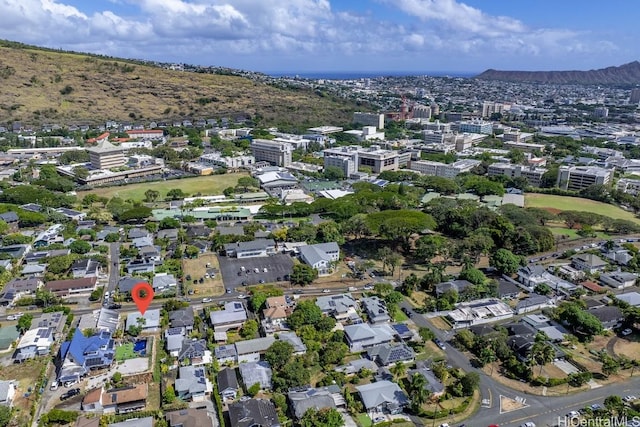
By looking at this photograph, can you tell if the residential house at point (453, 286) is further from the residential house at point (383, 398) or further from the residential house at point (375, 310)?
the residential house at point (383, 398)

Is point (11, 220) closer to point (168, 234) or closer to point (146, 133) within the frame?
point (168, 234)

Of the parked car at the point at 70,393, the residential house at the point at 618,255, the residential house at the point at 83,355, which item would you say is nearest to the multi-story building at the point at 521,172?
the residential house at the point at 618,255

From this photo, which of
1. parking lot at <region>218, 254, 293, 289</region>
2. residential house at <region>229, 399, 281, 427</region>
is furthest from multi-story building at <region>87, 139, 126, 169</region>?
residential house at <region>229, 399, 281, 427</region>

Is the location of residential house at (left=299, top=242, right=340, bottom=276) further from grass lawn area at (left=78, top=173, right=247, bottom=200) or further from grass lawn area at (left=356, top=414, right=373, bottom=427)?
grass lawn area at (left=78, top=173, right=247, bottom=200)

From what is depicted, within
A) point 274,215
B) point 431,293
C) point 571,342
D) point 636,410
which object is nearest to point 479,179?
point 274,215

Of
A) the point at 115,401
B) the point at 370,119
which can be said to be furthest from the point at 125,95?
the point at 115,401

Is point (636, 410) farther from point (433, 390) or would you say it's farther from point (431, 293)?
point (431, 293)
